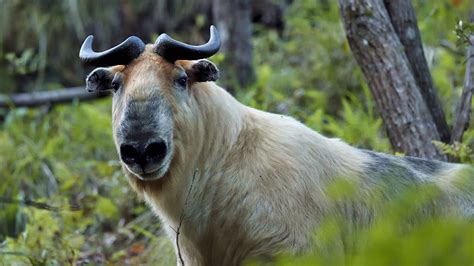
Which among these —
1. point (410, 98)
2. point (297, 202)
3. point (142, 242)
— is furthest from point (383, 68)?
point (142, 242)

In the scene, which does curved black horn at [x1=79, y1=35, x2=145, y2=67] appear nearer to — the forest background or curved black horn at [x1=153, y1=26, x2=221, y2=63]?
curved black horn at [x1=153, y1=26, x2=221, y2=63]

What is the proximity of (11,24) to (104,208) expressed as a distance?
22.6ft

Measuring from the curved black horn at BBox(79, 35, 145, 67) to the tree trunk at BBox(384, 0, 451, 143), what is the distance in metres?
2.64

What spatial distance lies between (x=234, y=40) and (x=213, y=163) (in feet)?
15.2

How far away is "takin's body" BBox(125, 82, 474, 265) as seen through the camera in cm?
505

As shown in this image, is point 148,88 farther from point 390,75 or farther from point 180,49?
point 390,75

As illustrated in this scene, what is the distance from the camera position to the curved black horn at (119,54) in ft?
16.9

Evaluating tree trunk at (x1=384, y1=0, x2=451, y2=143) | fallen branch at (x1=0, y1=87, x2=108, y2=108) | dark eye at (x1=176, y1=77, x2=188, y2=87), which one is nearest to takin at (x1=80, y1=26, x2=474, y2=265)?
dark eye at (x1=176, y1=77, x2=188, y2=87)

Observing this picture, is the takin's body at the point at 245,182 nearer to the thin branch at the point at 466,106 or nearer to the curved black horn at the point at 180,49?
the curved black horn at the point at 180,49

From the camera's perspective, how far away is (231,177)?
518 centimetres

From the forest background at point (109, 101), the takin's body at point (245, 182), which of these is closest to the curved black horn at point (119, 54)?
the takin's body at point (245, 182)

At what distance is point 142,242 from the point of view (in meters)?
8.14

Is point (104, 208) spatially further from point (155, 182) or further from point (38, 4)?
point (38, 4)

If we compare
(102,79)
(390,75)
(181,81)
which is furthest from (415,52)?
(102,79)
